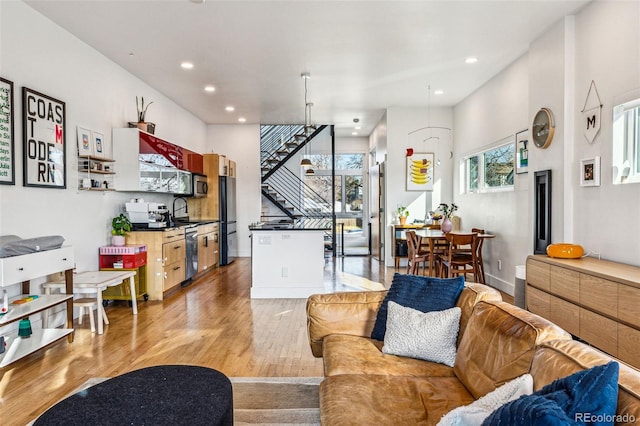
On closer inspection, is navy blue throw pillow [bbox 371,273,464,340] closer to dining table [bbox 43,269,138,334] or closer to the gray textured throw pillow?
the gray textured throw pillow

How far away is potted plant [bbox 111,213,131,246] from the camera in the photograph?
16.8 ft

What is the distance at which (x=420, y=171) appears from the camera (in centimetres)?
793

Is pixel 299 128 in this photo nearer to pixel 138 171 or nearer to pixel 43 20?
pixel 138 171

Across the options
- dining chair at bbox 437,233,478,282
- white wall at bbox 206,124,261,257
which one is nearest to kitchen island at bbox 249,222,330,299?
dining chair at bbox 437,233,478,282

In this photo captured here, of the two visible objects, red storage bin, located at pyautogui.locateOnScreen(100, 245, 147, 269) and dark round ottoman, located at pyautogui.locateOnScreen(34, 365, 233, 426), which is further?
red storage bin, located at pyautogui.locateOnScreen(100, 245, 147, 269)

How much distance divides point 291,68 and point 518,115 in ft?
10.4

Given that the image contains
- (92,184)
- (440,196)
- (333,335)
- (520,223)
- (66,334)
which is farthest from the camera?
(440,196)

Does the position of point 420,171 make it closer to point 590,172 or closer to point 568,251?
point 590,172

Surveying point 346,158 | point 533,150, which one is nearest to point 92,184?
point 533,150

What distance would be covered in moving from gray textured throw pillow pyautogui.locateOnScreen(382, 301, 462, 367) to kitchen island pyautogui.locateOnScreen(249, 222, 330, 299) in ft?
11.4

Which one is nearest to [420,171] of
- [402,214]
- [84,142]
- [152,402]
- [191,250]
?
[402,214]

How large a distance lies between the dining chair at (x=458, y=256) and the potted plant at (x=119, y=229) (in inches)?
169

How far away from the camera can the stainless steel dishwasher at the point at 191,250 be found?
20.9 ft

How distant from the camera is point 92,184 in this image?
15.9 feet
